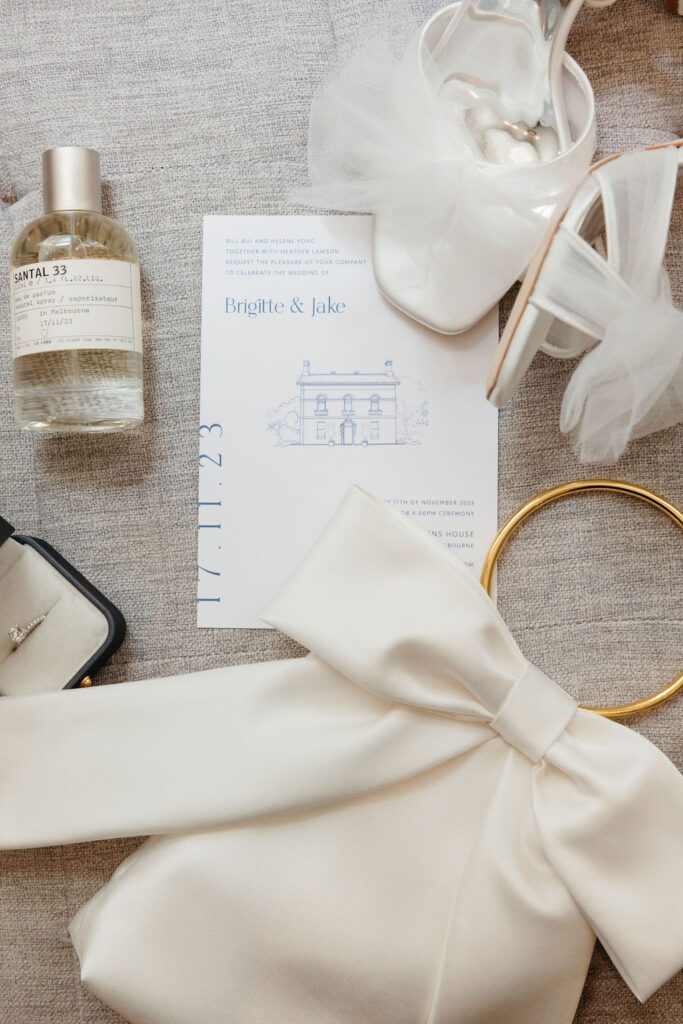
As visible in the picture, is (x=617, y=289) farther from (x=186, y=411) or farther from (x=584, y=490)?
(x=186, y=411)

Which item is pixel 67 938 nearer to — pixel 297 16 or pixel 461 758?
pixel 461 758

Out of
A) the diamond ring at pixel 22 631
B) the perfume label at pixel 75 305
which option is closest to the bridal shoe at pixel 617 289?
the perfume label at pixel 75 305

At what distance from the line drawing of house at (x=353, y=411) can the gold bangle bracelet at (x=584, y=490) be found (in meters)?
0.10

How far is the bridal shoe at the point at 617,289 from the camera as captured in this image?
19.9 inches

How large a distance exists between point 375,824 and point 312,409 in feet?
1.01

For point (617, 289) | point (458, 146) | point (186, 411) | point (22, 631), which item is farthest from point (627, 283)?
point (22, 631)

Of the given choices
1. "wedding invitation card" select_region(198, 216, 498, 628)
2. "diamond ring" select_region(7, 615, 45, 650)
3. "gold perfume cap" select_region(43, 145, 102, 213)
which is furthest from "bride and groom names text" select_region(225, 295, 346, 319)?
"diamond ring" select_region(7, 615, 45, 650)

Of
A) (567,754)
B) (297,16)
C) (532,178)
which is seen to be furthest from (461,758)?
(297,16)

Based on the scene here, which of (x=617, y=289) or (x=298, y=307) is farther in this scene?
(x=298, y=307)

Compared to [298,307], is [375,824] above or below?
below

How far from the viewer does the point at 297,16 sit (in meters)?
0.64

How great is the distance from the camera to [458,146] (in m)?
0.57

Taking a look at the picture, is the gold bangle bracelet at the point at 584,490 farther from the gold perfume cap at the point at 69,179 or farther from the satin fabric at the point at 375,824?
the gold perfume cap at the point at 69,179

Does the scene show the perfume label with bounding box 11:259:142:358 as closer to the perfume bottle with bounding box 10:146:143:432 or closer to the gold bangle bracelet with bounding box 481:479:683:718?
the perfume bottle with bounding box 10:146:143:432
